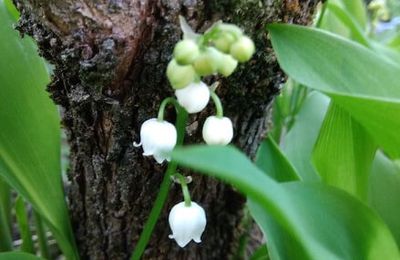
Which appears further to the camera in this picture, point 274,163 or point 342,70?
point 274,163

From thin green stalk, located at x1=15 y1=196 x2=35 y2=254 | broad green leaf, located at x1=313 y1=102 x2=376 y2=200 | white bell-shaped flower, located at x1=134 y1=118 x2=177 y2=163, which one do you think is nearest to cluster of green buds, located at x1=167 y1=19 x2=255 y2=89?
white bell-shaped flower, located at x1=134 y1=118 x2=177 y2=163

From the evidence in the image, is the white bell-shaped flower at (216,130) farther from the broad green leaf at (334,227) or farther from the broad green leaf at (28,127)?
the broad green leaf at (28,127)

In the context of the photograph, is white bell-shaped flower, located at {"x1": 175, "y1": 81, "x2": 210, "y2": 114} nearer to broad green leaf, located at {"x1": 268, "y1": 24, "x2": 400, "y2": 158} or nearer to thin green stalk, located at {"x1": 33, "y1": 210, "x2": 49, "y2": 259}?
broad green leaf, located at {"x1": 268, "y1": 24, "x2": 400, "y2": 158}

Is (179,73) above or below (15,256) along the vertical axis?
above

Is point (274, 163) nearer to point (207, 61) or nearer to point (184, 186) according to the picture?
point (184, 186)

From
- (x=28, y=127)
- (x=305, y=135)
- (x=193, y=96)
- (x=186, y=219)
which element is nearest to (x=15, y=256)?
(x=28, y=127)

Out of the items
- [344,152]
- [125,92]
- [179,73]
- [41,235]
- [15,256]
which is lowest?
[41,235]
